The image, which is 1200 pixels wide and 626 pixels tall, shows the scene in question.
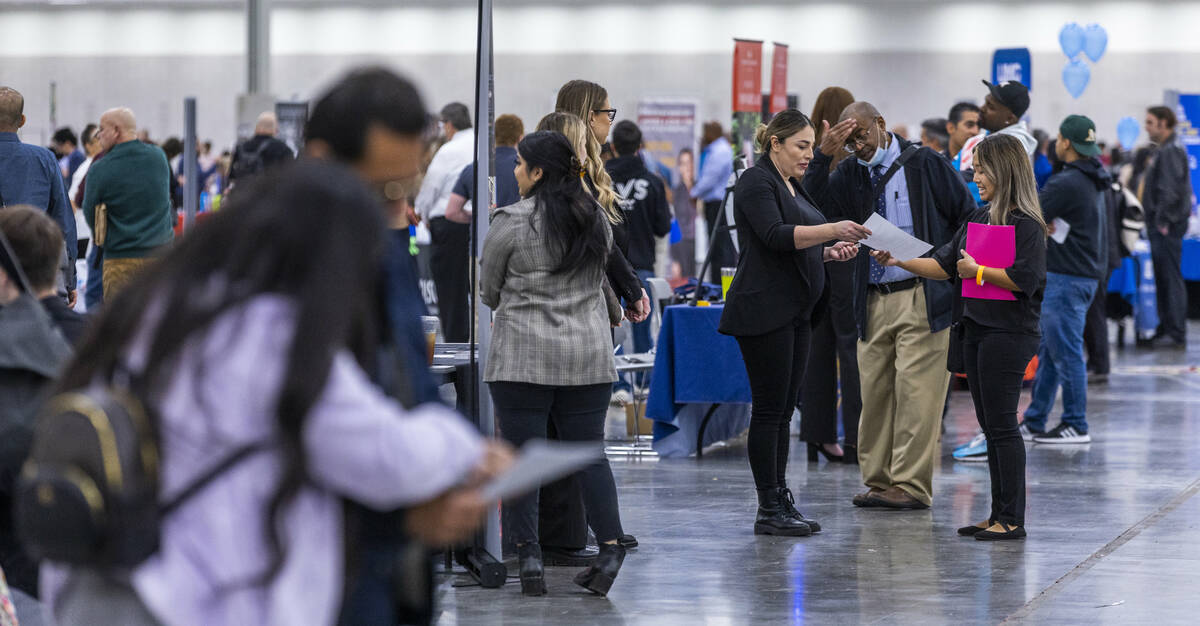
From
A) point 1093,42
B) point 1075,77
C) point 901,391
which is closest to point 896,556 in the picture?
point 901,391

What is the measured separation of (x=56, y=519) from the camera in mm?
1821

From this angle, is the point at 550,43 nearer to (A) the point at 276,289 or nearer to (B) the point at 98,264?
(B) the point at 98,264

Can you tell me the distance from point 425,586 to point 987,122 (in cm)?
647

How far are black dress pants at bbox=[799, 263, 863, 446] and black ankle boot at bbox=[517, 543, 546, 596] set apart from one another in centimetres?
305

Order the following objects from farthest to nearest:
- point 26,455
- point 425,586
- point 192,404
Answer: point 26,455 < point 425,586 < point 192,404

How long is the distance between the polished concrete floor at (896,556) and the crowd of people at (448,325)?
18 centimetres

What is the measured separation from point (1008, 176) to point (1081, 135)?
246 centimetres

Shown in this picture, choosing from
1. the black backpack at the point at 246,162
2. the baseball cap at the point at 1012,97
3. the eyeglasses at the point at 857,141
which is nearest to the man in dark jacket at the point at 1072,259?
the baseball cap at the point at 1012,97

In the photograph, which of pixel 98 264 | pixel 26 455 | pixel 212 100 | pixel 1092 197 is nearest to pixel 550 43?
pixel 212 100

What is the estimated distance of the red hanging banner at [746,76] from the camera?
35.3 ft

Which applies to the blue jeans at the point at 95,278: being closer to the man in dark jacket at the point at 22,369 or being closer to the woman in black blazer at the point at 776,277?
the woman in black blazer at the point at 776,277

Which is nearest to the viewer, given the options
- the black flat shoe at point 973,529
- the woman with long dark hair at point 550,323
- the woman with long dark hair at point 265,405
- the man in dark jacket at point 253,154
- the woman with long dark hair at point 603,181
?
the woman with long dark hair at point 265,405

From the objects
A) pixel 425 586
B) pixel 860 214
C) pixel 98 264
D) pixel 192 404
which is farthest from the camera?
pixel 98 264

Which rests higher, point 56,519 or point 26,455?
point 56,519
